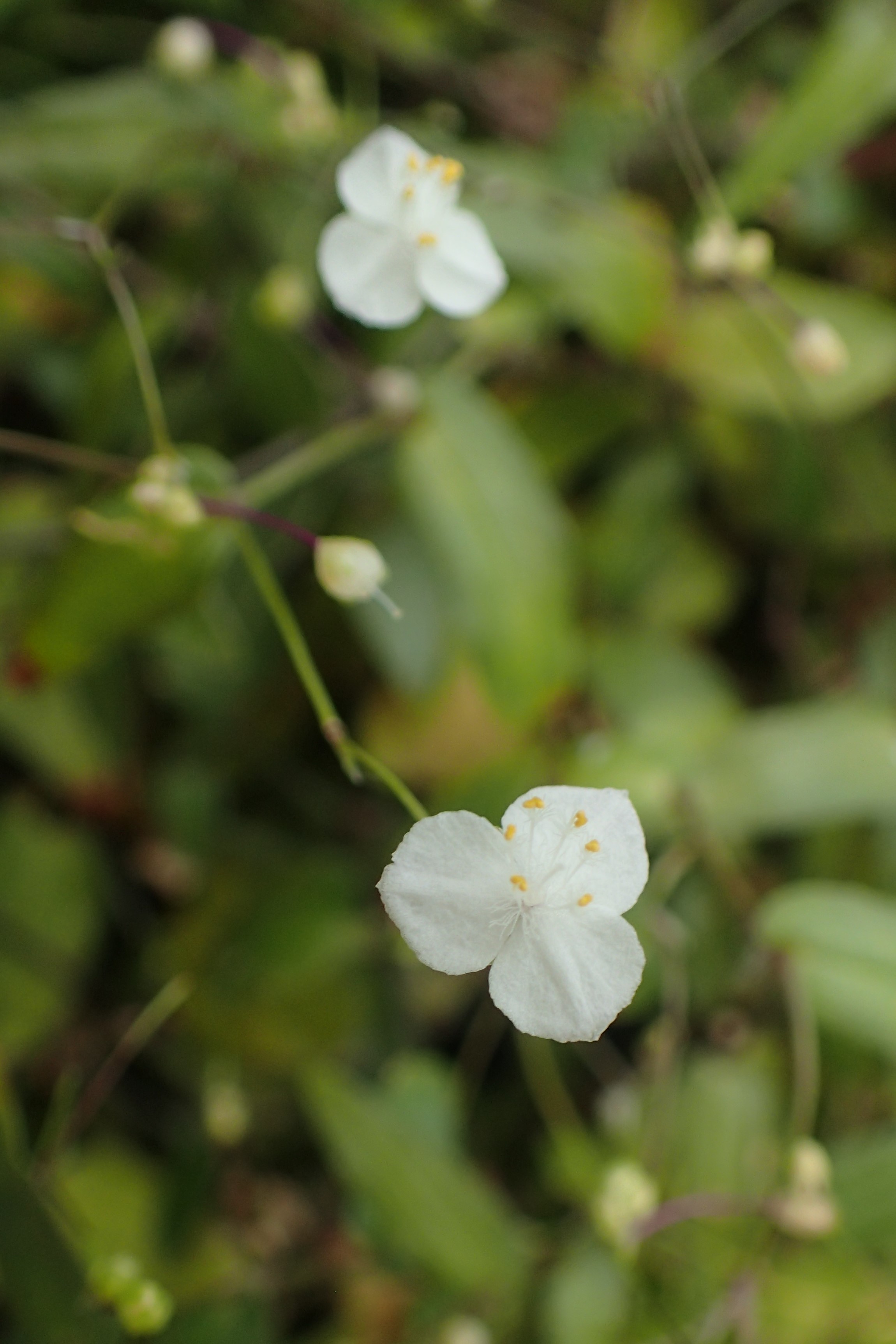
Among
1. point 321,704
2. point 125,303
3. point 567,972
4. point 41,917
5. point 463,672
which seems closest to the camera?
point 567,972

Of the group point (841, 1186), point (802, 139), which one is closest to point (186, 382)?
point (802, 139)

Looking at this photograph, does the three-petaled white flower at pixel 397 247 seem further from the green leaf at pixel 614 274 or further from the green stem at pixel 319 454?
the green leaf at pixel 614 274

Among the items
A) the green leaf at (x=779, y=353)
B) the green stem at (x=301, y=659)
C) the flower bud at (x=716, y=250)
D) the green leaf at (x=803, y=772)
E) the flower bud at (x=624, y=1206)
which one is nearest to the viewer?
the green stem at (x=301, y=659)

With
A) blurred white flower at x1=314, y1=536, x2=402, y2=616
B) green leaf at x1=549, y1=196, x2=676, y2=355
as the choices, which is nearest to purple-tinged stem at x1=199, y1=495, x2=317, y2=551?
blurred white flower at x1=314, y1=536, x2=402, y2=616

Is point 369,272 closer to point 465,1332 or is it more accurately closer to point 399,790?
point 399,790

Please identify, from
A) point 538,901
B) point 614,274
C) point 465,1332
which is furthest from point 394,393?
point 465,1332

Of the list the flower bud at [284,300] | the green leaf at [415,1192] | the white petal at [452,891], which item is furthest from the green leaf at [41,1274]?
the flower bud at [284,300]
